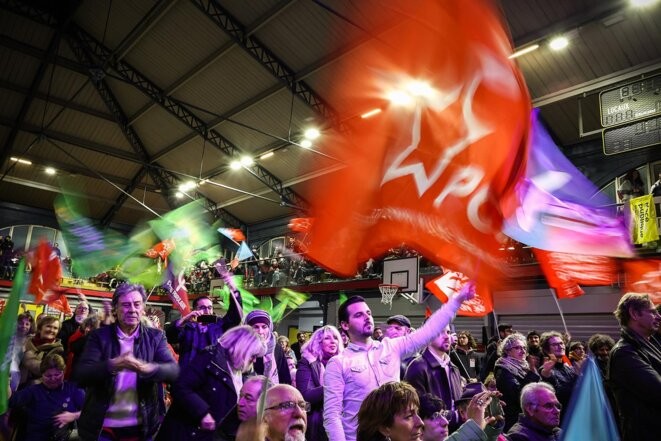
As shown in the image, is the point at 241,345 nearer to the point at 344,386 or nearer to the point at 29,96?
the point at 344,386

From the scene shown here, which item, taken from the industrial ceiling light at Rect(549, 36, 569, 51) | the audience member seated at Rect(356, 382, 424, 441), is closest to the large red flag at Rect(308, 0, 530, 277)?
the audience member seated at Rect(356, 382, 424, 441)

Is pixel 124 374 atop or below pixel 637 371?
below

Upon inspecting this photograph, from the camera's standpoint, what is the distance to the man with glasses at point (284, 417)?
206 centimetres

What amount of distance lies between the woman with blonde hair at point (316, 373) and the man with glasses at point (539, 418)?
1530 mm

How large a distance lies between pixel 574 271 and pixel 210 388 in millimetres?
10001

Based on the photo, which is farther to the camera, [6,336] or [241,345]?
[241,345]

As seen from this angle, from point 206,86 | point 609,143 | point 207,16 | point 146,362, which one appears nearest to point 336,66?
point 207,16

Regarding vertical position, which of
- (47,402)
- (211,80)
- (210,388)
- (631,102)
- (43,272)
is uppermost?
(211,80)

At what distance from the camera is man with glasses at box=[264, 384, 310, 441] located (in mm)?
2059

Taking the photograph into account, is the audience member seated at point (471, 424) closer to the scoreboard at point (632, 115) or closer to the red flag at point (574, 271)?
the scoreboard at point (632, 115)

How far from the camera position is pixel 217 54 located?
16344 mm

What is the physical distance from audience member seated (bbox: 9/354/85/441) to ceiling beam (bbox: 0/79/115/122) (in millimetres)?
17026

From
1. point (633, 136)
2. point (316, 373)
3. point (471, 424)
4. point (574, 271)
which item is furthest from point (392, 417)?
point (574, 271)

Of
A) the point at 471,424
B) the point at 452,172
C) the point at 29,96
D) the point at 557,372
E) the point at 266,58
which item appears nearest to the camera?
the point at 471,424
